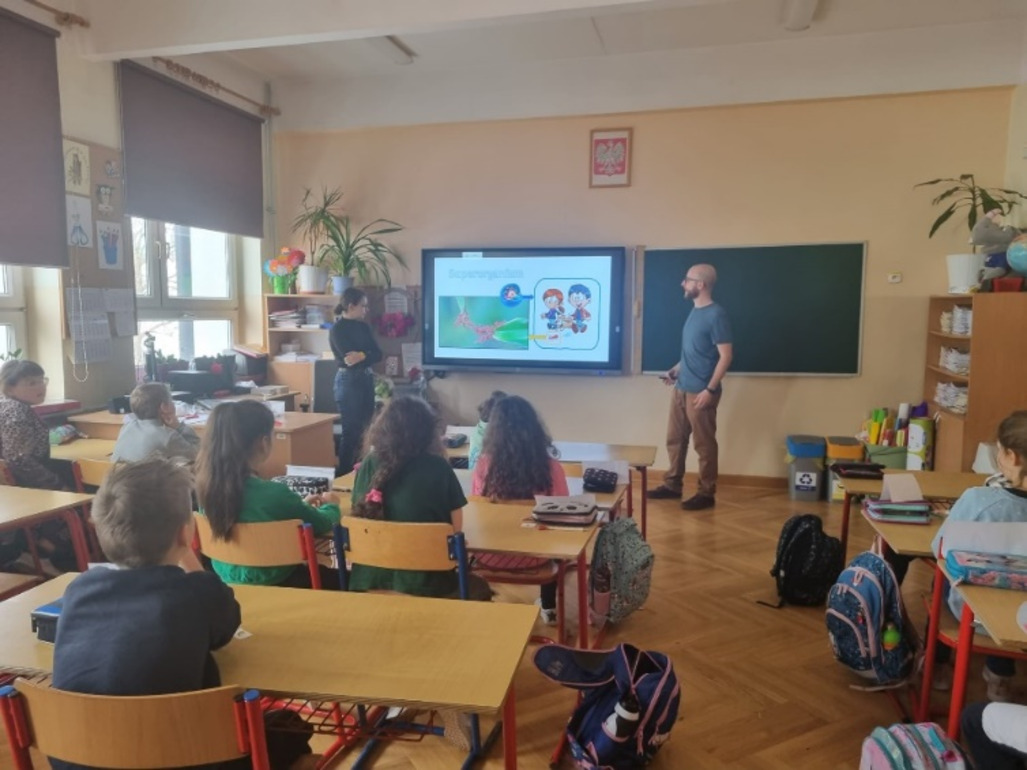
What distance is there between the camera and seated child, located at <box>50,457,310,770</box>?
127 cm

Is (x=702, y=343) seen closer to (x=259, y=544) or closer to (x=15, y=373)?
(x=259, y=544)

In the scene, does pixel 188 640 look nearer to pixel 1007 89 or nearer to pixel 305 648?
pixel 305 648

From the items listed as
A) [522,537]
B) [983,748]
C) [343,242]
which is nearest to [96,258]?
[343,242]

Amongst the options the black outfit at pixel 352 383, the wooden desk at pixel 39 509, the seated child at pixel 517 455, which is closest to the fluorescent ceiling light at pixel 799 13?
the seated child at pixel 517 455

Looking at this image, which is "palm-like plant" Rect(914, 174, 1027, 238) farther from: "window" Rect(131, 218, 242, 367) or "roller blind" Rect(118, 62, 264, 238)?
"window" Rect(131, 218, 242, 367)

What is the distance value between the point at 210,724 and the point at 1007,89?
19.0 ft

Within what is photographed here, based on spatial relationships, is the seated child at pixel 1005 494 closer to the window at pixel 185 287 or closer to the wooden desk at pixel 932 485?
the wooden desk at pixel 932 485

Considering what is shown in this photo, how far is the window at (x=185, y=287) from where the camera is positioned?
5.09 m

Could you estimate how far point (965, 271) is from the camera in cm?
450

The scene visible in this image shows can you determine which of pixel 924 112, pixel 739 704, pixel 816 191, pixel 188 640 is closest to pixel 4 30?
pixel 188 640

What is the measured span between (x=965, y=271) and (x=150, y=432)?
15.5 ft

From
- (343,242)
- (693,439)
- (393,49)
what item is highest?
(393,49)

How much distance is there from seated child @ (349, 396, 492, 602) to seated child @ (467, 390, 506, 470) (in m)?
0.54

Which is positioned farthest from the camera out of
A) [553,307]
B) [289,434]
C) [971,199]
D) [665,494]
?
[553,307]
